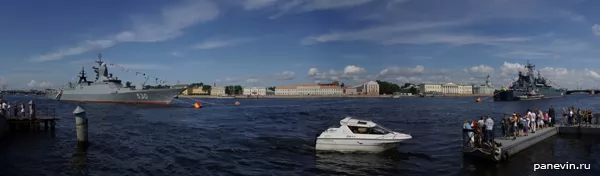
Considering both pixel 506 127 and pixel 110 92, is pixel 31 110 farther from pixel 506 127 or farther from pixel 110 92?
pixel 110 92

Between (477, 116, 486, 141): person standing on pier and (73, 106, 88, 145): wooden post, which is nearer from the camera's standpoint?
(477, 116, 486, 141): person standing on pier

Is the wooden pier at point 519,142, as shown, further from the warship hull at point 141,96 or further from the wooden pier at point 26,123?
the warship hull at point 141,96

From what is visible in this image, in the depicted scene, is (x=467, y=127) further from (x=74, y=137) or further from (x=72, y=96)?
(x=72, y=96)

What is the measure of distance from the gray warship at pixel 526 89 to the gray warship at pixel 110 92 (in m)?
91.6

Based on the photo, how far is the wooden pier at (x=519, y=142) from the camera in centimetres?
1700

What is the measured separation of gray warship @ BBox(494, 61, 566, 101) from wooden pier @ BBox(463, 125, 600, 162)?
94.4 metres

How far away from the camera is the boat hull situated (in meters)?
19.4

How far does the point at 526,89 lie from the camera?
11581 cm

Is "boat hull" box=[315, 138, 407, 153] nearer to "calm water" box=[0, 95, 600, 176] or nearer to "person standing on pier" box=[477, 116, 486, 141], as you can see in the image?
"calm water" box=[0, 95, 600, 176]

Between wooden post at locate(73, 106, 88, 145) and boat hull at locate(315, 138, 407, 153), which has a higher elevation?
wooden post at locate(73, 106, 88, 145)

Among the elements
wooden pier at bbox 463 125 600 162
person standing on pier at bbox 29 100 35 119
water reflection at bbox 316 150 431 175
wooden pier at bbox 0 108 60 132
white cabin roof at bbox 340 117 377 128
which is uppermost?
person standing on pier at bbox 29 100 35 119

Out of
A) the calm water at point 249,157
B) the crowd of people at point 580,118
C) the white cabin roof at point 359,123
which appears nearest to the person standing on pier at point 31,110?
the calm water at point 249,157

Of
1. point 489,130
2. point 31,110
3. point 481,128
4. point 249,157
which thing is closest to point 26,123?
point 31,110

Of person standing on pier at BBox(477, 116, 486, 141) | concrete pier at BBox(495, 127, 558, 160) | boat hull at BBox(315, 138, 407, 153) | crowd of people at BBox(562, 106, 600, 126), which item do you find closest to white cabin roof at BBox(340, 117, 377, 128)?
boat hull at BBox(315, 138, 407, 153)
